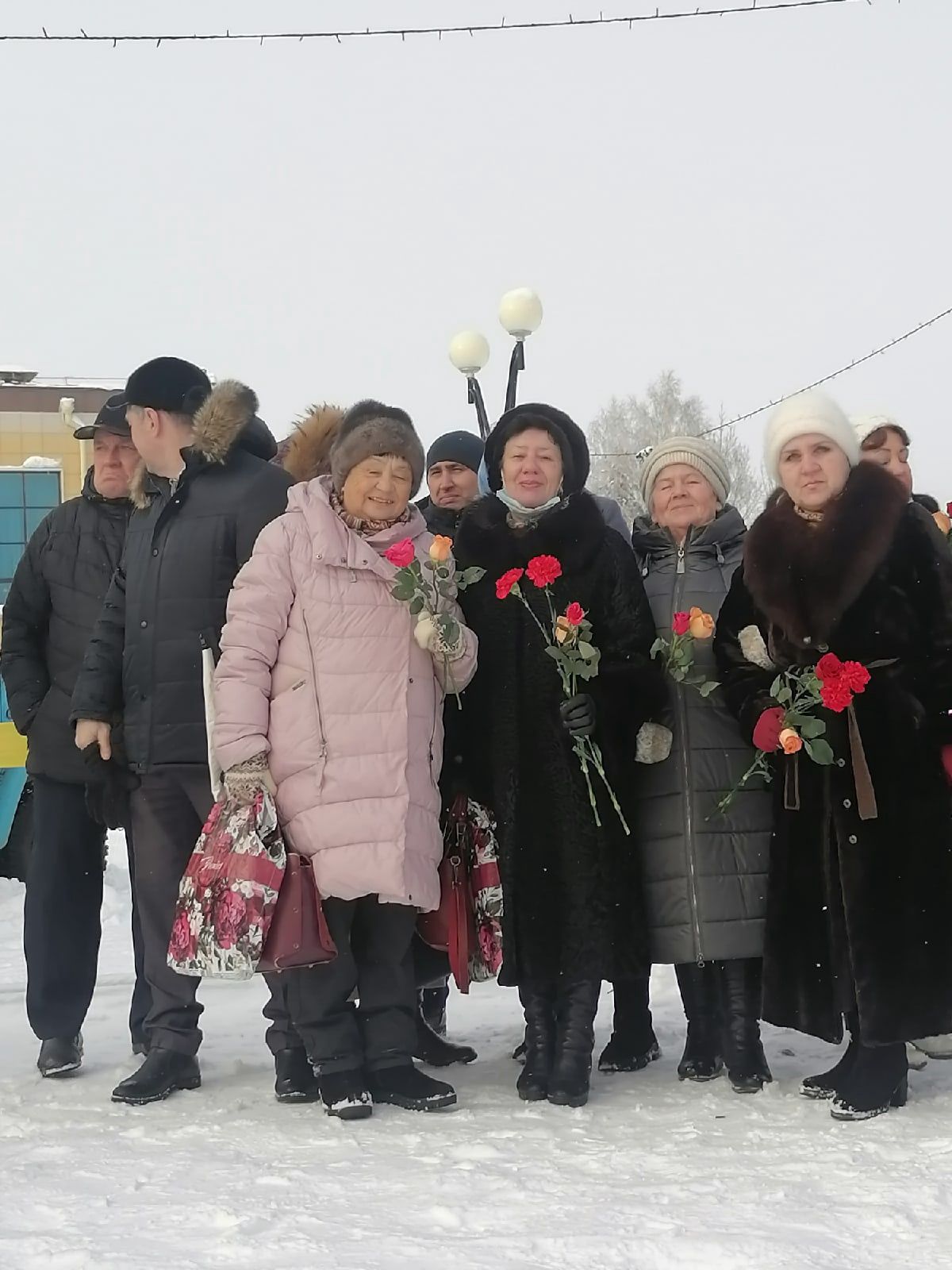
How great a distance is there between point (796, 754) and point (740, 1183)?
123cm

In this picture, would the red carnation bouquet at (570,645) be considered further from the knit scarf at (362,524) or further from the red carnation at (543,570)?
the knit scarf at (362,524)

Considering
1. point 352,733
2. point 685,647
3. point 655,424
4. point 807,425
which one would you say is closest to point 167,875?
point 352,733

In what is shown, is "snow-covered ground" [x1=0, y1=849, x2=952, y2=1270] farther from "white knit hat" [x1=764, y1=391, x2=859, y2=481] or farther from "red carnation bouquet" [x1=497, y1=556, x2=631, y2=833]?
"white knit hat" [x1=764, y1=391, x2=859, y2=481]

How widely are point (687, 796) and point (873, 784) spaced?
57 cm

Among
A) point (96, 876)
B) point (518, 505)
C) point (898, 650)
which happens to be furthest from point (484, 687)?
point (96, 876)

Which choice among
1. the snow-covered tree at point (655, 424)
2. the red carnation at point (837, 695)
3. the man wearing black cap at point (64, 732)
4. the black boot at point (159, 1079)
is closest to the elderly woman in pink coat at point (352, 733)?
the black boot at point (159, 1079)

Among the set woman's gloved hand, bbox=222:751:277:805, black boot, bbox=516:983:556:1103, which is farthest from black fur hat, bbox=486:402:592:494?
black boot, bbox=516:983:556:1103

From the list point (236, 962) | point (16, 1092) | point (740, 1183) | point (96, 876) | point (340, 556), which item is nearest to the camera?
point (740, 1183)

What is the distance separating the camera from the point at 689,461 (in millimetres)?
4551

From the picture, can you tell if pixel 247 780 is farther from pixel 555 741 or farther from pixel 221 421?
pixel 221 421

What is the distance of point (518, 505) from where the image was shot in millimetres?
4434

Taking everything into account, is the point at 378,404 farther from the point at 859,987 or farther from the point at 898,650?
the point at 859,987

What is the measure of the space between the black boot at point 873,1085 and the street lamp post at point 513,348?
8.77 m

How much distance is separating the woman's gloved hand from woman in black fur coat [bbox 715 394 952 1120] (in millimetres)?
1300
